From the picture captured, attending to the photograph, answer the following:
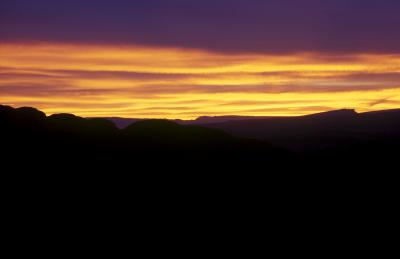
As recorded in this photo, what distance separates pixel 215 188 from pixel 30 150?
14736 mm

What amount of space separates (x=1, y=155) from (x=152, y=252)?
16.8m

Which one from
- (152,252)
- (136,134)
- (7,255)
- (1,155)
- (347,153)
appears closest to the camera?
(7,255)

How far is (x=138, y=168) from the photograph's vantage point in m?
47.8

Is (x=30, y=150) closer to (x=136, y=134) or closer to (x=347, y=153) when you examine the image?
(x=136, y=134)

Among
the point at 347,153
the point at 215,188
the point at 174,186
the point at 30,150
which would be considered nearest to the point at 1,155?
the point at 30,150

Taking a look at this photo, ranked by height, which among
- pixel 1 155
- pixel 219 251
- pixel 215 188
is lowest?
pixel 219 251

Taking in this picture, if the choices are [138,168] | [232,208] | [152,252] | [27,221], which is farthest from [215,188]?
[27,221]

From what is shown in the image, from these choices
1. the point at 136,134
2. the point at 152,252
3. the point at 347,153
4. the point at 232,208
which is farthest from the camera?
the point at 347,153

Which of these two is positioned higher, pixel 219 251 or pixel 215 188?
pixel 215 188

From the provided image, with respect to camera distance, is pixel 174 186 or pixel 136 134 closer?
pixel 174 186

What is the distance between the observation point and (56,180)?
1736 inches

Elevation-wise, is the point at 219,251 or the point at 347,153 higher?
the point at 347,153

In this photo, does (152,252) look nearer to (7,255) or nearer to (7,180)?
(7,255)

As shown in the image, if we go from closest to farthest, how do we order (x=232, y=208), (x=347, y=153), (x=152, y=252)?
(x=152, y=252)
(x=232, y=208)
(x=347, y=153)
